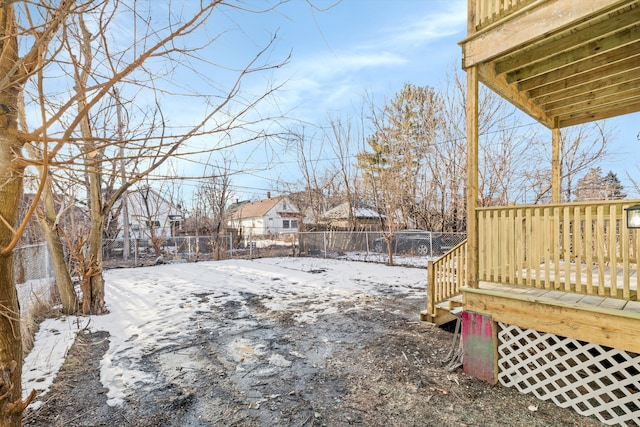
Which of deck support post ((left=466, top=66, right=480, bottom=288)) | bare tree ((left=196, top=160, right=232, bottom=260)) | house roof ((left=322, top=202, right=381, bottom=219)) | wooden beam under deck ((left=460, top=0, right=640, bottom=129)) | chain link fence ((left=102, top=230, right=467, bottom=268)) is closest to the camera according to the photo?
wooden beam under deck ((left=460, top=0, right=640, bottom=129))

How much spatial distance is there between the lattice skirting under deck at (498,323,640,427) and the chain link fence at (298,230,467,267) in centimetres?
682

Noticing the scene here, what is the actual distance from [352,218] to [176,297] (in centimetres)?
1071

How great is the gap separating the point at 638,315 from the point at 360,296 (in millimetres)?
4610

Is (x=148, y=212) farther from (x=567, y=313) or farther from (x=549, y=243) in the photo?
(x=567, y=313)

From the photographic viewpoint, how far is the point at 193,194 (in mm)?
17531

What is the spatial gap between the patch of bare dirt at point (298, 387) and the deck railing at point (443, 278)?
0.45 m

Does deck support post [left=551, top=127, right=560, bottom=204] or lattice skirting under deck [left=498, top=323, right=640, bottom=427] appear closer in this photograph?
lattice skirting under deck [left=498, top=323, right=640, bottom=427]

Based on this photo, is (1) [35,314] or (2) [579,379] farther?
(1) [35,314]

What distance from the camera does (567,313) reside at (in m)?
2.73

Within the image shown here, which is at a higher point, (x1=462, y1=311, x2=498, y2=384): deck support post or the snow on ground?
(x1=462, y1=311, x2=498, y2=384): deck support post

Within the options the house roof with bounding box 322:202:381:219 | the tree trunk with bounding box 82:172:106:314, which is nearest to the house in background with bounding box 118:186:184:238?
the tree trunk with bounding box 82:172:106:314

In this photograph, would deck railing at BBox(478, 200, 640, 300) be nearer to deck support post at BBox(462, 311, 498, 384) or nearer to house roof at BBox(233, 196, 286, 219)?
deck support post at BBox(462, 311, 498, 384)

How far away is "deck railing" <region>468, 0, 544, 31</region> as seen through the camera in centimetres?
307

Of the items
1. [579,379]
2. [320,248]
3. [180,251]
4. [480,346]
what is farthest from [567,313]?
[180,251]
